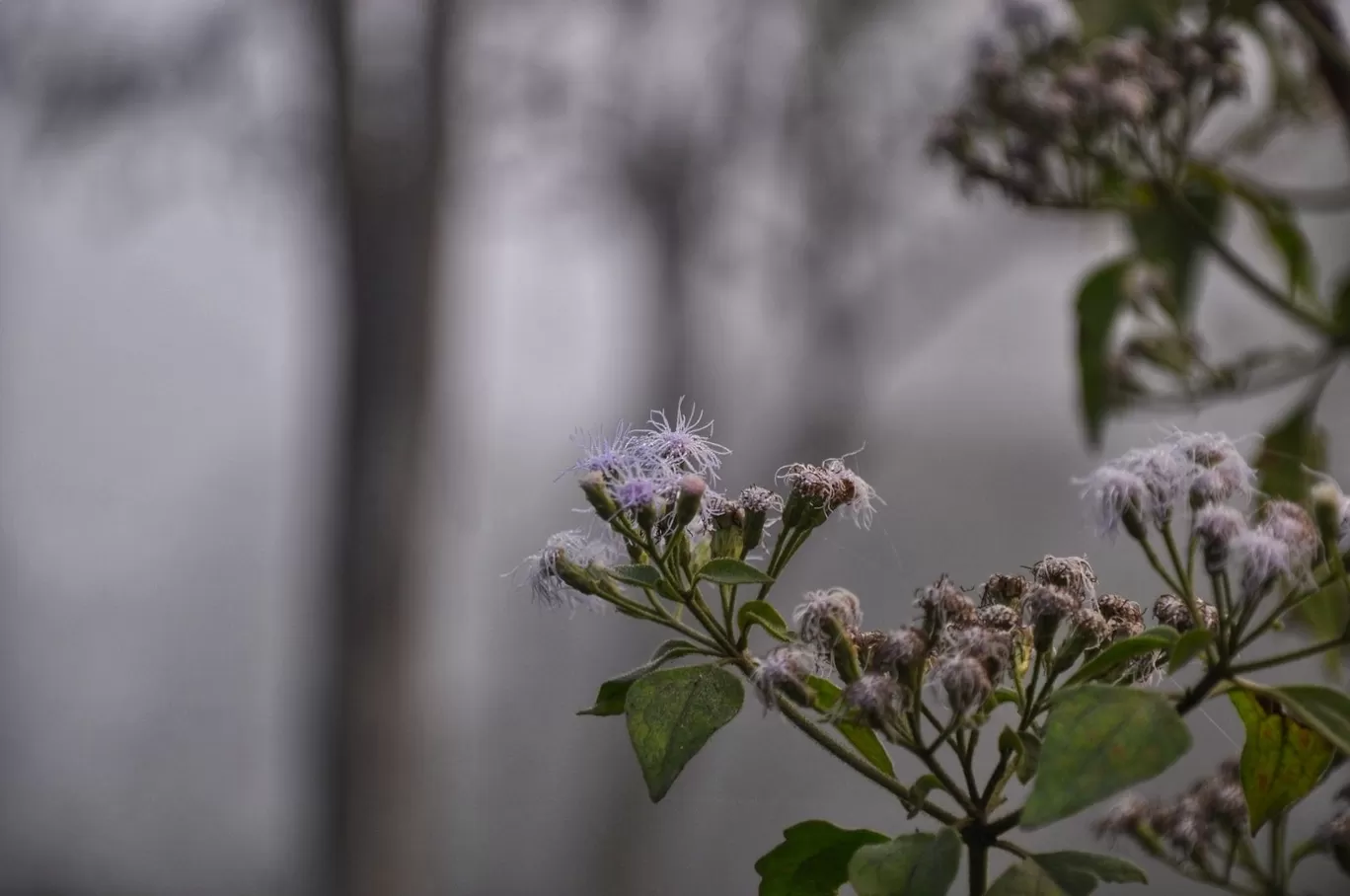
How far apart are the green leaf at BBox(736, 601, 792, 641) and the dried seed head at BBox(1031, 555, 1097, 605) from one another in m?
0.09

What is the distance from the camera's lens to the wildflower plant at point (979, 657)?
0.36 metres

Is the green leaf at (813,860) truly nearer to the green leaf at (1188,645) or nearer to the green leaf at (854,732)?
the green leaf at (854,732)

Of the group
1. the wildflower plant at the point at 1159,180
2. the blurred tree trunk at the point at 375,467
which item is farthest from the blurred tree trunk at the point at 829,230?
the wildflower plant at the point at 1159,180

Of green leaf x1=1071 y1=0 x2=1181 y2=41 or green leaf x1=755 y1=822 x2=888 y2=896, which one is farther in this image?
green leaf x1=1071 y1=0 x2=1181 y2=41

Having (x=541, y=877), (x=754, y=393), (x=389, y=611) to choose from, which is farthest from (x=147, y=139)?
(x=541, y=877)

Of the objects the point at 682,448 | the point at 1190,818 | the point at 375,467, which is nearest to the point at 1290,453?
the point at 1190,818

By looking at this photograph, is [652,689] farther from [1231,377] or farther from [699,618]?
[1231,377]

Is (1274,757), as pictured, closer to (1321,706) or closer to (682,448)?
(1321,706)

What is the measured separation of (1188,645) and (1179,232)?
0.22 m

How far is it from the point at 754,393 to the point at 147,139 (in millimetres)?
1728

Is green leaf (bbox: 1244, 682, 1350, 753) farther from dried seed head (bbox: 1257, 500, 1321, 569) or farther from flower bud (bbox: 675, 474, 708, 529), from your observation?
flower bud (bbox: 675, 474, 708, 529)

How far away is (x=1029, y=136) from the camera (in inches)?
22.0

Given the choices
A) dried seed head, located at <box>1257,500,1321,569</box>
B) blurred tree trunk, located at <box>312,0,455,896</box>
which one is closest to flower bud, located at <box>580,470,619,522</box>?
dried seed head, located at <box>1257,500,1321,569</box>

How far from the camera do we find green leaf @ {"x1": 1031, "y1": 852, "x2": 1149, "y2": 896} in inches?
14.3
